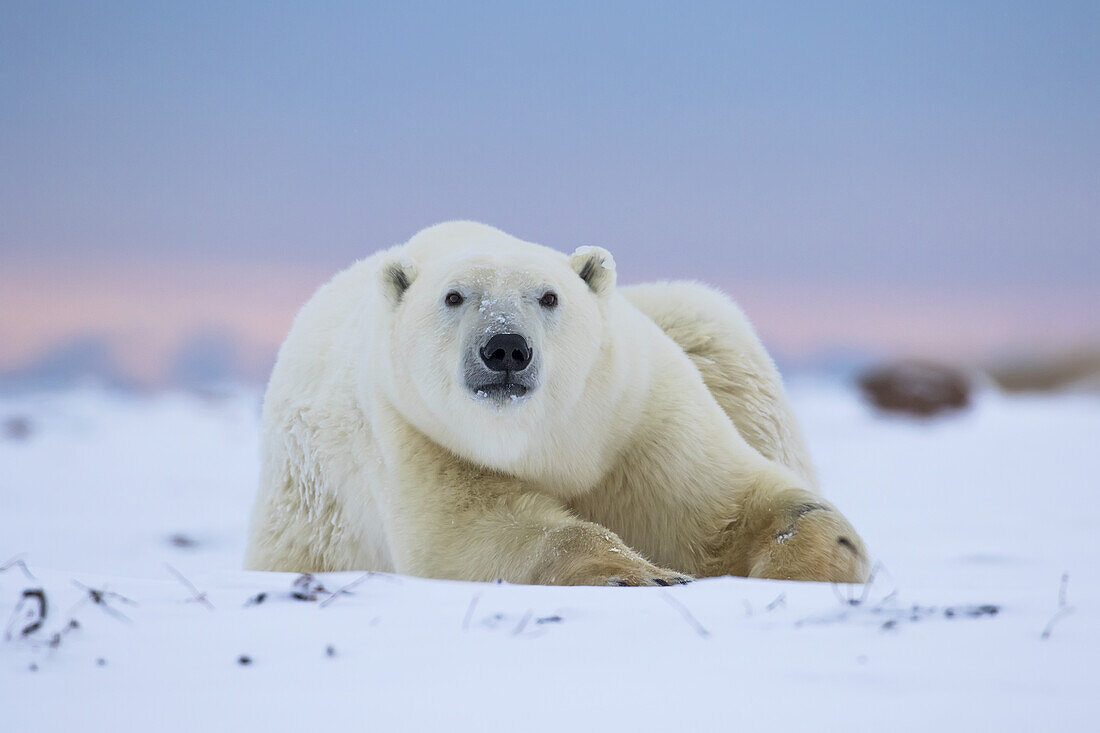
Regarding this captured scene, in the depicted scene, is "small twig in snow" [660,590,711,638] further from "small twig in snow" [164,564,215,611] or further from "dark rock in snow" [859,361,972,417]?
"dark rock in snow" [859,361,972,417]

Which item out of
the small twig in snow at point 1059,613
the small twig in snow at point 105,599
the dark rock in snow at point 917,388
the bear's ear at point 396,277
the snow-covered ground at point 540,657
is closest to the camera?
the snow-covered ground at point 540,657

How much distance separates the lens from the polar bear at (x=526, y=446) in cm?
421

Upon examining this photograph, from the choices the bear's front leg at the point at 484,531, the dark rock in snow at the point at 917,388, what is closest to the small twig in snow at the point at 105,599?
the bear's front leg at the point at 484,531

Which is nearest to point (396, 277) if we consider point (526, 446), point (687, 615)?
point (526, 446)

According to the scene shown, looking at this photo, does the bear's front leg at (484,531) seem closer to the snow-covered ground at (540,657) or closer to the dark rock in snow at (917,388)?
the snow-covered ground at (540,657)

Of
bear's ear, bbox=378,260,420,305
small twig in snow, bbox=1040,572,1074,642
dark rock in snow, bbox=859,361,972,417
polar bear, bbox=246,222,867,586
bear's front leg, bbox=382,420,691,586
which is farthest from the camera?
dark rock in snow, bbox=859,361,972,417

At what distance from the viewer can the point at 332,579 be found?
3.45m

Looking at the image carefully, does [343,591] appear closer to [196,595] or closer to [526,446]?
[196,595]

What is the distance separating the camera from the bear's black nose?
416 centimetres

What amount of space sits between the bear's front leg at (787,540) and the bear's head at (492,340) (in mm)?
865

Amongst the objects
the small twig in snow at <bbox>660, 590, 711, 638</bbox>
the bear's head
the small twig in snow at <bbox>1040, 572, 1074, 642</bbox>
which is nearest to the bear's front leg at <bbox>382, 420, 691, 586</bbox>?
the bear's head

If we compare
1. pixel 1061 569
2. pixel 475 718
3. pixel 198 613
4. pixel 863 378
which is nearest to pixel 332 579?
pixel 198 613

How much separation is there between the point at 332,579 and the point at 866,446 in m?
11.9

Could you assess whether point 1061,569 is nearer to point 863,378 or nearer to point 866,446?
point 866,446
